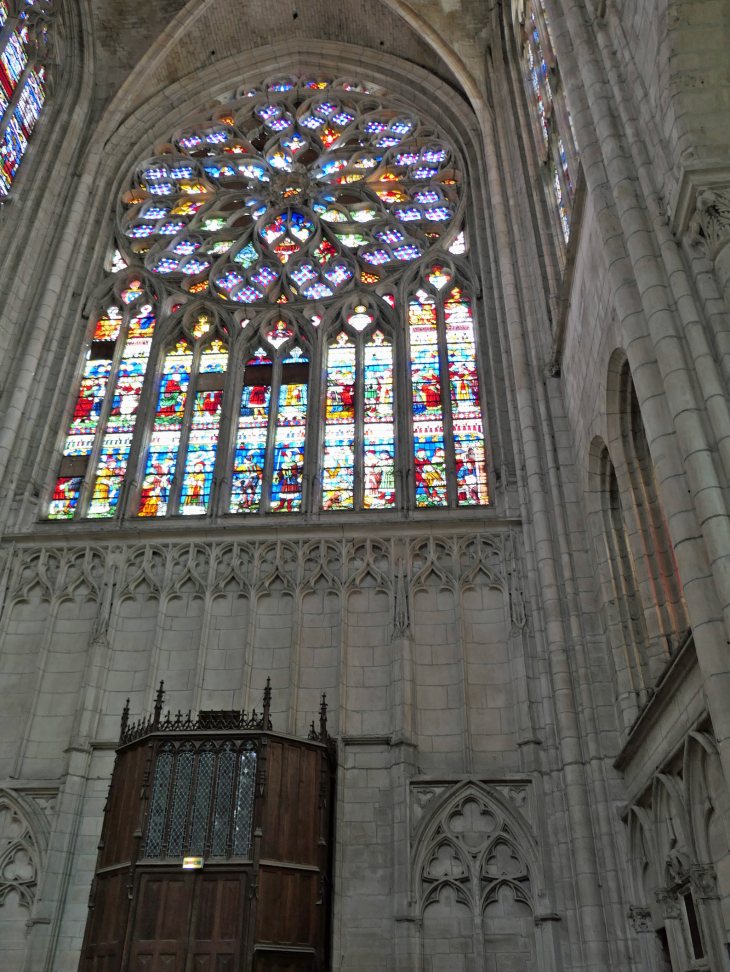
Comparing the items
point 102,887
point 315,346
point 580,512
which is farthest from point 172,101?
point 102,887

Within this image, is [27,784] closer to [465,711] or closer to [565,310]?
[465,711]

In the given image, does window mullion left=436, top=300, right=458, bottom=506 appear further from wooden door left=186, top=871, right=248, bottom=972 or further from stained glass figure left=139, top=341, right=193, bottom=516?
wooden door left=186, top=871, right=248, bottom=972

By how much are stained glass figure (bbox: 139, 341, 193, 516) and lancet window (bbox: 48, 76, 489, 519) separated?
0.03 m

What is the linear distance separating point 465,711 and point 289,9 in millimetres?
14858

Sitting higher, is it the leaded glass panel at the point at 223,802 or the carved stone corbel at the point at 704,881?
the leaded glass panel at the point at 223,802

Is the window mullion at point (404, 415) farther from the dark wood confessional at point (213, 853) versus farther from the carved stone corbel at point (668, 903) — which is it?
the carved stone corbel at point (668, 903)

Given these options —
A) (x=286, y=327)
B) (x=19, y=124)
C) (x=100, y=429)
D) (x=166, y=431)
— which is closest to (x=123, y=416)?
(x=100, y=429)

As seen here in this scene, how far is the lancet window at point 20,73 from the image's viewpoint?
15.2 metres

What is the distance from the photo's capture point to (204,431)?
13.8 metres

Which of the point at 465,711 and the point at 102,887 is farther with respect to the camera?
the point at 465,711

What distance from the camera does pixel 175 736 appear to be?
29.7ft

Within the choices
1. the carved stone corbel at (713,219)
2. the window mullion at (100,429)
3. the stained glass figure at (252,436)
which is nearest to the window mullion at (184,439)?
the stained glass figure at (252,436)

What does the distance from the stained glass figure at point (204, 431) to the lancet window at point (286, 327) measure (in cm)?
3

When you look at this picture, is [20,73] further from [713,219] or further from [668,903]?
[668,903]
